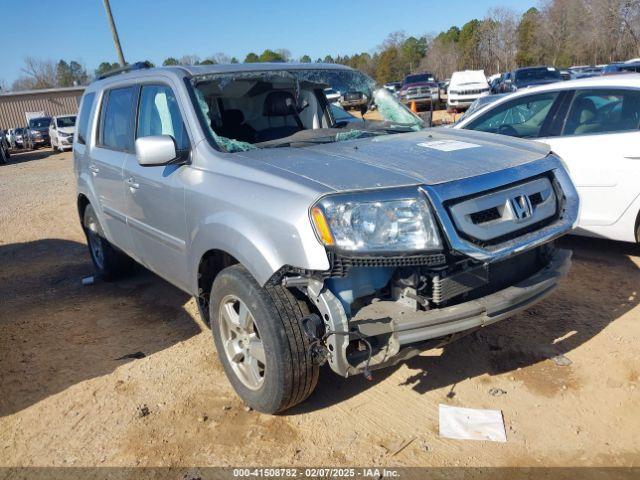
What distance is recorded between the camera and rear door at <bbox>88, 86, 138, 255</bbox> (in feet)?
13.9

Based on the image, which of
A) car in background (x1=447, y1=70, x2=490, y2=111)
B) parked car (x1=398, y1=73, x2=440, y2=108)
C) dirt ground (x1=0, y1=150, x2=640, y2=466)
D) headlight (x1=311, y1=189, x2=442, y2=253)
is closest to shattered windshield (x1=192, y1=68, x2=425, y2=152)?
headlight (x1=311, y1=189, x2=442, y2=253)

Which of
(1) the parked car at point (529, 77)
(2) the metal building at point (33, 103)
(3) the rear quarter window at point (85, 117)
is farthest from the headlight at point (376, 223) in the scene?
(2) the metal building at point (33, 103)

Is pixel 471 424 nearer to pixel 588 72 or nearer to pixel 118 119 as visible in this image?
pixel 118 119

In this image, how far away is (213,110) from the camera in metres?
3.81

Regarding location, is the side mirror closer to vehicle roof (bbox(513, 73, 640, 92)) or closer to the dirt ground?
the dirt ground

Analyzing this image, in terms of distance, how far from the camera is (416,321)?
2.48m

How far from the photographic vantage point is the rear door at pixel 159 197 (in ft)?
11.3

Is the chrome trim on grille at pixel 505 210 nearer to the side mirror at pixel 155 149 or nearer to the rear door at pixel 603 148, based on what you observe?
the side mirror at pixel 155 149

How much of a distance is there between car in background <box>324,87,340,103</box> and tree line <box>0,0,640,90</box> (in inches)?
1252

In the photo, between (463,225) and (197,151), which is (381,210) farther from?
(197,151)

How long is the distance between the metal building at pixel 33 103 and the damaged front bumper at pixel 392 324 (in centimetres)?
4269

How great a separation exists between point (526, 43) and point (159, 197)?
5623 centimetres

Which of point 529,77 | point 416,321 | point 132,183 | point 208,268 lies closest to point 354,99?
point 132,183

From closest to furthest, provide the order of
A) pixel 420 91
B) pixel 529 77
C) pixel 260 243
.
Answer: pixel 260 243, pixel 529 77, pixel 420 91
